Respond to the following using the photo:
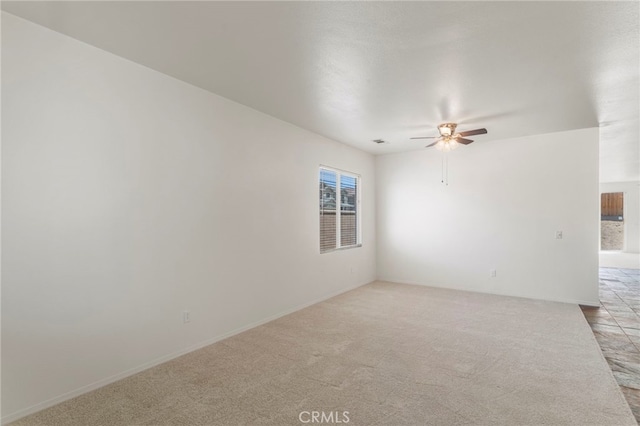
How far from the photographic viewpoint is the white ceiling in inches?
82.0

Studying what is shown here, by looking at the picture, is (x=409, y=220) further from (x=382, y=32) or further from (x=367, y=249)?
(x=382, y=32)

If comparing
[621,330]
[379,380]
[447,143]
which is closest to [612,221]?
[621,330]

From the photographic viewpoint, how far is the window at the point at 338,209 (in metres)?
5.32

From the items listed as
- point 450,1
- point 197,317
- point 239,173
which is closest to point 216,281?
point 197,317

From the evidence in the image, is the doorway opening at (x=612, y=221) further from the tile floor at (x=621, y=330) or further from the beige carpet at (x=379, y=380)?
the beige carpet at (x=379, y=380)

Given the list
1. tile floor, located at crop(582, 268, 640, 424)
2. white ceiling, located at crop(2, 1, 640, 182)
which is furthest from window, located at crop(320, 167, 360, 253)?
tile floor, located at crop(582, 268, 640, 424)

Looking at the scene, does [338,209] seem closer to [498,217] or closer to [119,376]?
[498,217]

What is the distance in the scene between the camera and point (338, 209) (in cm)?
573

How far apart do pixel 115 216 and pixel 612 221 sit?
14.6m

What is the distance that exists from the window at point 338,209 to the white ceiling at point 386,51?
1560 mm

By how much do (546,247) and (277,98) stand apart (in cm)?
482
